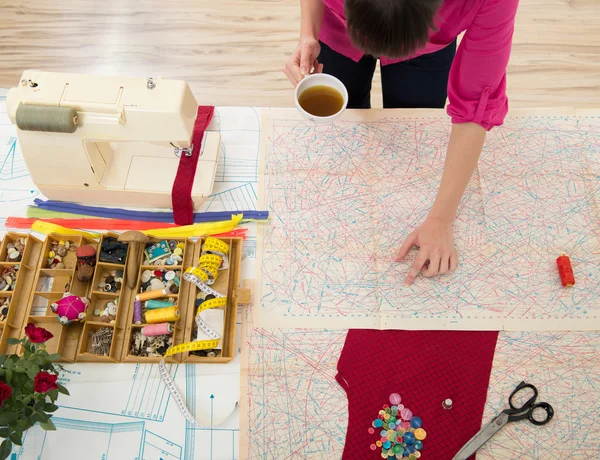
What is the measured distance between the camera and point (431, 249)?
1.39m

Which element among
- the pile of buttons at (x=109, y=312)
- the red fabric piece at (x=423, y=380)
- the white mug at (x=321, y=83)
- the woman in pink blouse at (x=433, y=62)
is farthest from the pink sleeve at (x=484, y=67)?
the pile of buttons at (x=109, y=312)

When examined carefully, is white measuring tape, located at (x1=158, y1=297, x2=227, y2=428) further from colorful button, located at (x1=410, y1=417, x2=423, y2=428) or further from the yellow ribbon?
colorful button, located at (x1=410, y1=417, x2=423, y2=428)

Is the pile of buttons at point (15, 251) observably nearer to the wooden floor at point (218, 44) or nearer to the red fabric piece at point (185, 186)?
the red fabric piece at point (185, 186)

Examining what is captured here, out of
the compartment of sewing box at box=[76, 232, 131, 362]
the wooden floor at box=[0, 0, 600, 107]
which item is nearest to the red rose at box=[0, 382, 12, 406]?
the compartment of sewing box at box=[76, 232, 131, 362]

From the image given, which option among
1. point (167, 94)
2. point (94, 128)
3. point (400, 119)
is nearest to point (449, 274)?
point (400, 119)

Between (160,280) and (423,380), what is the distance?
0.73 m

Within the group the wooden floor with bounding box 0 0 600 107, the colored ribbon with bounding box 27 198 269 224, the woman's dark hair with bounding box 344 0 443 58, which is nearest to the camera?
the woman's dark hair with bounding box 344 0 443 58

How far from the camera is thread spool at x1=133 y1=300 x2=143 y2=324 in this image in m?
1.29

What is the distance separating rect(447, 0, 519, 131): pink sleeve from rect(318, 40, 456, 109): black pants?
0.38 metres

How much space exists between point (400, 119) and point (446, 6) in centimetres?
47

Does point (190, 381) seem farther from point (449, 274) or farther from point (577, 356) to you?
point (577, 356)

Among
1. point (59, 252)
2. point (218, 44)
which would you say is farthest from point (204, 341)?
point (218, 44)

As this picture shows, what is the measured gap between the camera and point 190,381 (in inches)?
50.4

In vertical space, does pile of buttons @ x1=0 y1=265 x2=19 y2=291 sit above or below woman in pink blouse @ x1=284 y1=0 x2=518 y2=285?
below
